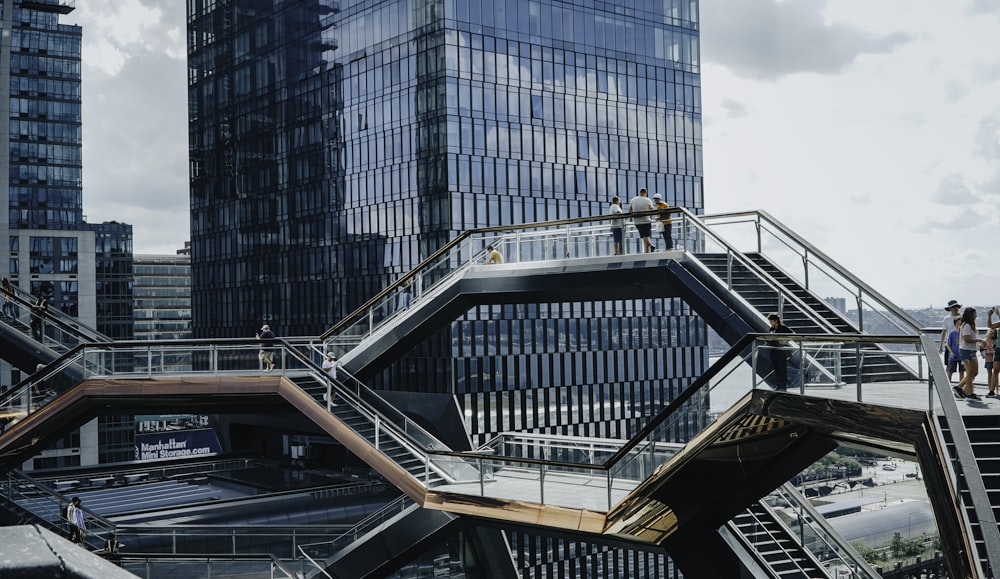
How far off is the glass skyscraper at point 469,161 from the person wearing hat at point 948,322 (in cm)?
5000

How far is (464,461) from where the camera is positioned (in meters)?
19.5

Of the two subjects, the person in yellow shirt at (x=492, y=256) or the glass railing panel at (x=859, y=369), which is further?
the person in yellow shirt at (x=492, y=256)

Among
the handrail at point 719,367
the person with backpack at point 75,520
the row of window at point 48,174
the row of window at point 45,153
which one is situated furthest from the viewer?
the row of window at point 45,153

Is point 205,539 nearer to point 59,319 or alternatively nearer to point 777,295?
point 59,319

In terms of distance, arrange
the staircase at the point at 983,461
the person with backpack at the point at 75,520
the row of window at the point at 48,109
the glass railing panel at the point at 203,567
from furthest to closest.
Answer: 1. the row of window at the point at 48,109
2. the person with backpack at the point at 75,520
3. the glass railing panel at the point at 203,567
4. the staircase at the point at 983,461

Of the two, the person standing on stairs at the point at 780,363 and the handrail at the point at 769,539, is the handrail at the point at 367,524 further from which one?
the person standing on stairs at the point at 780,363

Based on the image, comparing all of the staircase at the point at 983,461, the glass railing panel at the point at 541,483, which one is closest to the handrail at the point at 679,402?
the glass railing panel at the point at 541,483

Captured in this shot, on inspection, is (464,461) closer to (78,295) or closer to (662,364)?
(662,364)

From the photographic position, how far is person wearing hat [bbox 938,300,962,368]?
14281 mm

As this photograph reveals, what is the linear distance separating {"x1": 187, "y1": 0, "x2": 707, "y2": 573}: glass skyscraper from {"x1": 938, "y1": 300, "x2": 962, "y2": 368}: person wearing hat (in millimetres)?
50001

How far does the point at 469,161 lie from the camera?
215 ft

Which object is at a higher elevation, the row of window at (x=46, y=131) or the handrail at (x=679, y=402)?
the row of window at (x=46, y=131)

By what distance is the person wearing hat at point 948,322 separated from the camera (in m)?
14.3

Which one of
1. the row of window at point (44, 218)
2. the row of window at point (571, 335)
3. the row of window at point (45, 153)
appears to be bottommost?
the row of window at point (571, 335)
